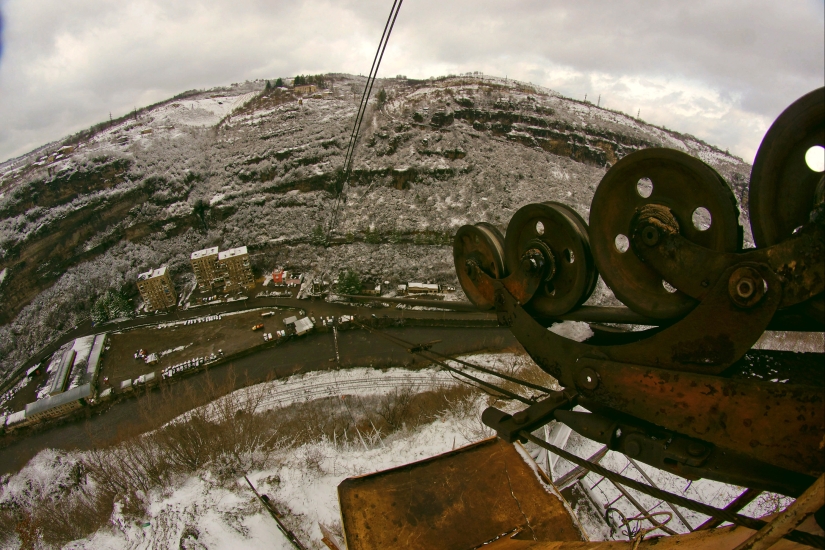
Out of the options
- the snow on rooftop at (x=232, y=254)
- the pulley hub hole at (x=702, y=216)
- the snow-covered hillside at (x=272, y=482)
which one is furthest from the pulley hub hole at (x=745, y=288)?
the snow on rooftop at (x=232, y=254)

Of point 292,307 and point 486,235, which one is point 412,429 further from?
point 292,307

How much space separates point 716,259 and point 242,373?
22.9 metres

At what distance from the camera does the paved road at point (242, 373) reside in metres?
18.2

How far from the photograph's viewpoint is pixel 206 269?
30.4 m

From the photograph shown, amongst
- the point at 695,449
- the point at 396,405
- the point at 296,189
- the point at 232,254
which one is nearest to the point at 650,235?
the point at 695,449

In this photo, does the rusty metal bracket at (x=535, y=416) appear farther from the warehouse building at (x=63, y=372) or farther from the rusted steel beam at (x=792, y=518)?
the warehouse building at (x=63, y=372)

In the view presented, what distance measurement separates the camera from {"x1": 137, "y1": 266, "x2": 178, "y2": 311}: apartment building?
28.7m

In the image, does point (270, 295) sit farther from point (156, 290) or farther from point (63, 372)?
point (63, 372)

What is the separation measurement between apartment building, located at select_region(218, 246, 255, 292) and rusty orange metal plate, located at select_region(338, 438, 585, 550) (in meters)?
29.5

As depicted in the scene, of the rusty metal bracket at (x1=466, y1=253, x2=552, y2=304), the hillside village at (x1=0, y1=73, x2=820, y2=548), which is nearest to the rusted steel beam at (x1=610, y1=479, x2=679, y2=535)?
the hillside village at (x1=0, y1=73, x2=820, y2=548)

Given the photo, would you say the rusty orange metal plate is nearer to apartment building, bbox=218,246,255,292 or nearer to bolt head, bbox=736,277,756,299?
bolt head, bbox=736,277,756,299

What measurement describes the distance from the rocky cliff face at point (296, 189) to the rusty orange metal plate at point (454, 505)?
25292 mm

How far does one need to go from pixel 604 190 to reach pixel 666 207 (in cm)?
31

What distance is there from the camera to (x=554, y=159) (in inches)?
1799
